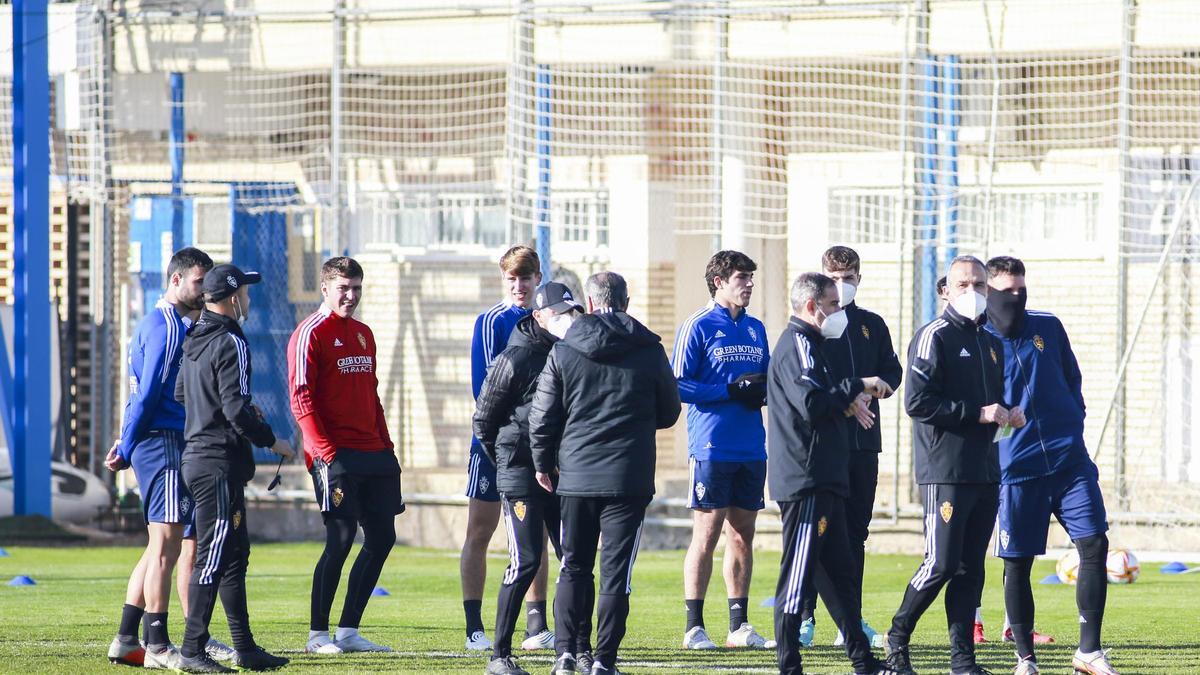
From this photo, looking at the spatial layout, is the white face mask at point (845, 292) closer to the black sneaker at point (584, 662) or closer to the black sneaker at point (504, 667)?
the black sneaker at point (584, 662)

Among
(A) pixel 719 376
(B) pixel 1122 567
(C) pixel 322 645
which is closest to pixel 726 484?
(A) pixel 719 376

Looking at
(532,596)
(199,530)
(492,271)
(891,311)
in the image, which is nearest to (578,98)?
(492,271)

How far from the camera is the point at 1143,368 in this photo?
631 inches

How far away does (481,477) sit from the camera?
931 centimetres

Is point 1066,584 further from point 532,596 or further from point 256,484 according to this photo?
point 256,484

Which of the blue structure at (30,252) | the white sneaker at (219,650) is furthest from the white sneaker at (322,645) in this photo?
the blue structure at (30,252)

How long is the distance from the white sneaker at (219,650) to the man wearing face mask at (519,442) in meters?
1.47

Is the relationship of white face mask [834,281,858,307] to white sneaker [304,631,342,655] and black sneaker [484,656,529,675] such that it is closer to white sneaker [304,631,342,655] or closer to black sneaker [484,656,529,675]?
black sneaker [484,656,529,675]

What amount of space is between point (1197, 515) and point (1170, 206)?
3.07 m

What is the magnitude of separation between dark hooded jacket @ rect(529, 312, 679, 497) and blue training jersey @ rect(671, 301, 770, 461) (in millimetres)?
1629

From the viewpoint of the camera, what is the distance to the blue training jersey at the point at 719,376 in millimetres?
9359

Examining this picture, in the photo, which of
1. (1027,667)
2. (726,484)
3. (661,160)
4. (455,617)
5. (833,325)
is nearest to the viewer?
(833,325)

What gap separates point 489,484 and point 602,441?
1.79 metres

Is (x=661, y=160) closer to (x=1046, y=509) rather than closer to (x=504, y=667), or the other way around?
(x=1046, y=509)
